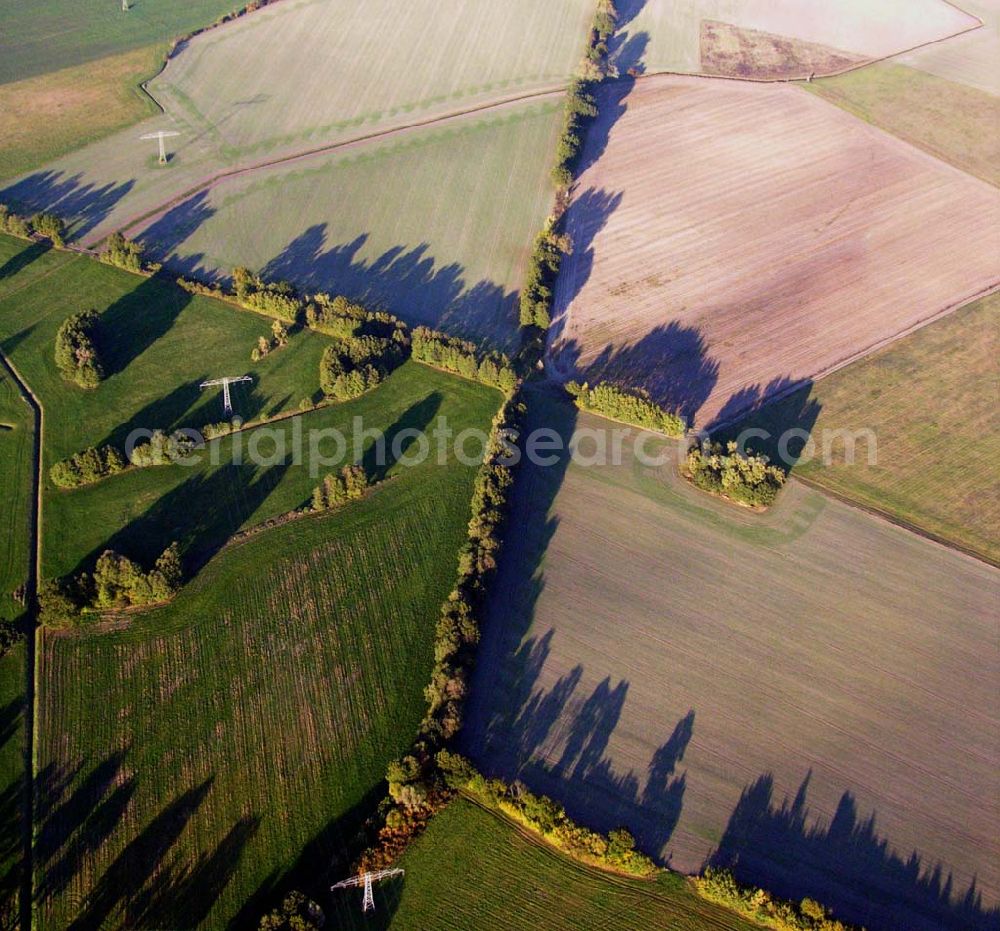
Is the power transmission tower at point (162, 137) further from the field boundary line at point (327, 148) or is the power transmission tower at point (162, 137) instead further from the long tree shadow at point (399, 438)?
the long tree shadow at point (399, 438)

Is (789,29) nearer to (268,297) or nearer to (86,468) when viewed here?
(268,297)

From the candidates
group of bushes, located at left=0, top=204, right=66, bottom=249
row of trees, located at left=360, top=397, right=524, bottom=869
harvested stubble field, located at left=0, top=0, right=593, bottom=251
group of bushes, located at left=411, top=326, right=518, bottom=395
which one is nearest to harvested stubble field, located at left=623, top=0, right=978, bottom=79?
harvested stubble field, located at left=0, top=0, right=593, bottom=251

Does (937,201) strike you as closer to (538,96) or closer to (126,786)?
(538,96)

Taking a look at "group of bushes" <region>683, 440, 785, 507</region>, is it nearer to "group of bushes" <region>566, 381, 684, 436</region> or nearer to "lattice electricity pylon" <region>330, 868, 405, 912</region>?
"group of bushes" <region>566, 381, 684, 436</region>

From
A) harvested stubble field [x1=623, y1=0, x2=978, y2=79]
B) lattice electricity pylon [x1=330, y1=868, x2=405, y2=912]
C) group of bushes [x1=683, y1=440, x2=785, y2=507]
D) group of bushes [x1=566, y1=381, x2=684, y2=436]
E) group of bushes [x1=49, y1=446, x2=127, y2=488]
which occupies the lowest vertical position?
lattice electricity pylon [x1=330, y1=868, x2=405, y2=912]

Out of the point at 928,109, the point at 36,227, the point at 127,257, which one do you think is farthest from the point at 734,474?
the point at 928,109

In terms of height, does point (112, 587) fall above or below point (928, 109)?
below
